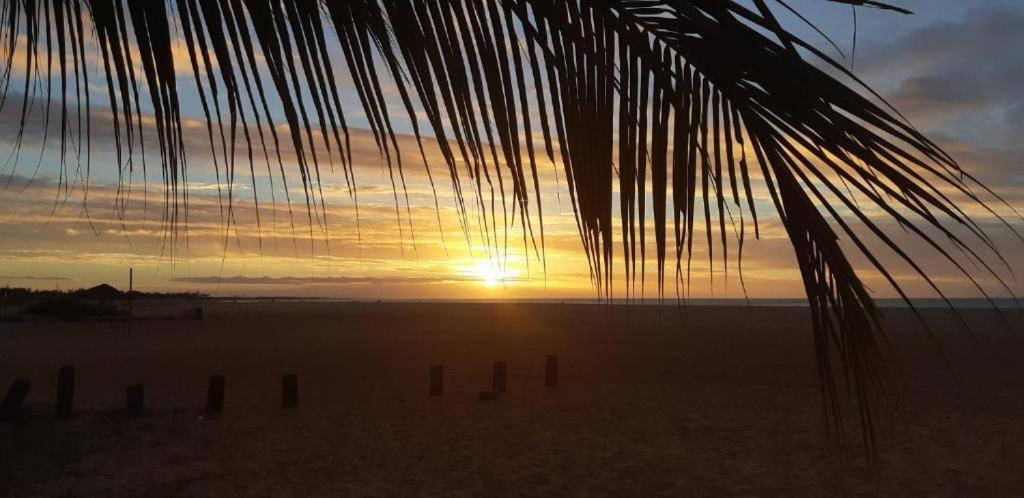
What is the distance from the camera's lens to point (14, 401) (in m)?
11.3

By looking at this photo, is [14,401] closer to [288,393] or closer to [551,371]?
[288,393]

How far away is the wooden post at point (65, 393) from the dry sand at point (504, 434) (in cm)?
19

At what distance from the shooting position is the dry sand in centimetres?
877

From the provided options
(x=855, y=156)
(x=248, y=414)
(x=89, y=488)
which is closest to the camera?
(x=855, y=156)

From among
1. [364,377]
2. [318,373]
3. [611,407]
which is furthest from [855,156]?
[318,373]

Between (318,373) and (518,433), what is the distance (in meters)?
8.10

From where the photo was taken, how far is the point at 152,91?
1169 mm

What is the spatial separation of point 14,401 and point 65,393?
63cm

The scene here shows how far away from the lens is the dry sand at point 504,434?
8766mm

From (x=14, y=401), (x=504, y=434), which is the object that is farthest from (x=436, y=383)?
(x=14, y=401)

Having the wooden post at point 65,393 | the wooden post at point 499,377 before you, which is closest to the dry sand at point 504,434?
the wooden post at point 65,393

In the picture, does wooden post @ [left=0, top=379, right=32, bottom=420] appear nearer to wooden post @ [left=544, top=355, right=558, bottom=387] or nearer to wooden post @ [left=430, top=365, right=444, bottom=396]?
wooden post @ [left=430, top=365, right=444, bottom=396]

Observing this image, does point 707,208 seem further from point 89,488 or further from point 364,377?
point 364,377

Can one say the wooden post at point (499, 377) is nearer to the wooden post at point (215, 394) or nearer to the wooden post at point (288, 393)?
the wooden post at point (288, 393)
